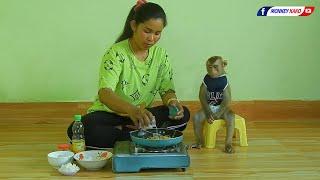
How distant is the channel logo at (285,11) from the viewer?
9.52ft

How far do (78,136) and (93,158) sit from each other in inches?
6.7

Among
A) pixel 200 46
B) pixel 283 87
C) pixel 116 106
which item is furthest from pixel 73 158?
pixel 283 87

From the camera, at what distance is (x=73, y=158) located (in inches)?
81.4

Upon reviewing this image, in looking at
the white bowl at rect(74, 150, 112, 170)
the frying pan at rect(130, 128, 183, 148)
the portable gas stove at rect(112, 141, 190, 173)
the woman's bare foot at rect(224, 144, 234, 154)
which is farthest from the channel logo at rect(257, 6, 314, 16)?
the white bowl at rect(74, 150, 112, 170)

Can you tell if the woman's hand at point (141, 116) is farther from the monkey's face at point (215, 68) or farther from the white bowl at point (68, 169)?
the monkey's face at point (215, 68)

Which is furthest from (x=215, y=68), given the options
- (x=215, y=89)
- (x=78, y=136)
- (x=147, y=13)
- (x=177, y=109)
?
(x=78, y=136)

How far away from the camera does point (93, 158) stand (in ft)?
6.79

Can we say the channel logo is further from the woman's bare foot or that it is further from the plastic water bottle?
the plastic water bottle

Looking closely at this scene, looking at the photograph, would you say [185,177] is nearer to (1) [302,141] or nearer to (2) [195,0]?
(1) [302,141]

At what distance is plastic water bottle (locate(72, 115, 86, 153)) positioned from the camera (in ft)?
7.02

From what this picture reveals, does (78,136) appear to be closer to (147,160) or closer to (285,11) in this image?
(147,160)

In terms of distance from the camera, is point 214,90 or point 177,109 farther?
point 214,90

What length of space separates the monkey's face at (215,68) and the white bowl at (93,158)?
666 millimetres

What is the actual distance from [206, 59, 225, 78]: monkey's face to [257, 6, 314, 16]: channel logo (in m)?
0.67
